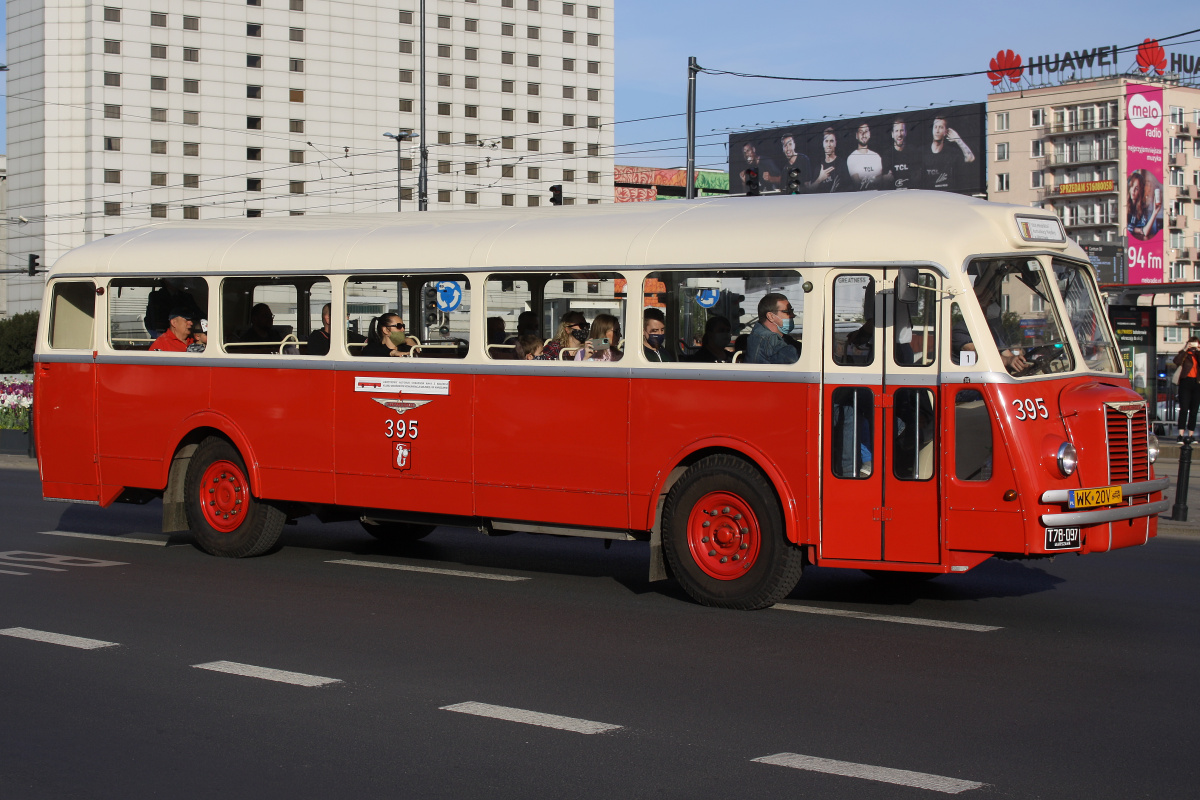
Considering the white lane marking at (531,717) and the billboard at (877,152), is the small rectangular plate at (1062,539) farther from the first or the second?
the billboard at (877,152)

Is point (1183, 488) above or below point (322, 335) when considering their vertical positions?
below

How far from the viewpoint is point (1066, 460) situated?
8727 millimetres

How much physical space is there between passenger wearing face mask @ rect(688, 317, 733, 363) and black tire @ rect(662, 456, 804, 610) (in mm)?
685

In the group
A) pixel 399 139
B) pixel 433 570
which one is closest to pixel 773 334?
pixel 433 570

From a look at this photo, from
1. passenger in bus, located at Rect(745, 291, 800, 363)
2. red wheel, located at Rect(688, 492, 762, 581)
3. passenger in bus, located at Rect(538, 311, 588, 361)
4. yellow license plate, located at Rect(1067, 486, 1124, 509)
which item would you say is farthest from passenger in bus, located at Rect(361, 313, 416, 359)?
yellow license plate, located at Rect(1067, 486, 1124, 509)

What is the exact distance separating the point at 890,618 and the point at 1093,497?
150 cm

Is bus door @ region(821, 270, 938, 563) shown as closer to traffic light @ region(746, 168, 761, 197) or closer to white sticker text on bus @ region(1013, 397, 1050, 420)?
white sticker text on bus @ region(1013, 397, 1050, 420)

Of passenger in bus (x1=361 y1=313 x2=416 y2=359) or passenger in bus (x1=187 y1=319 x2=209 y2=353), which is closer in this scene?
passenger in bus (x1=361 y1=313 x2=416 y2=359)

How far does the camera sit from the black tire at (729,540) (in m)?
9.51

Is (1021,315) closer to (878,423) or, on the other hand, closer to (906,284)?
(906,284)

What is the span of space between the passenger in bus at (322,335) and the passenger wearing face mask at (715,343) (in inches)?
137

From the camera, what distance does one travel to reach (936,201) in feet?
31.0

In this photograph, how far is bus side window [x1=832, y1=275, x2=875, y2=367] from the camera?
30.3ft

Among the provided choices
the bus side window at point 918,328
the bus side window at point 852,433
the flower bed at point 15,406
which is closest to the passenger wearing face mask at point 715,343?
the bus side window at point 852,433
